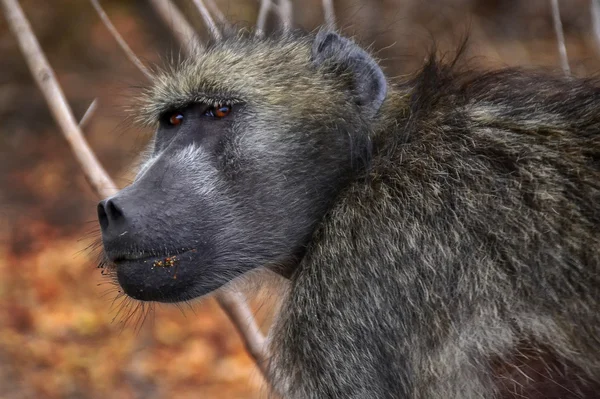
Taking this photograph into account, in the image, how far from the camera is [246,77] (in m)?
3.59

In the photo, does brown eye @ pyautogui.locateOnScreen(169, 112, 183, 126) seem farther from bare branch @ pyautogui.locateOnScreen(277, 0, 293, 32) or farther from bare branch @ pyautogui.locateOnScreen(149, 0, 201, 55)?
bare branch @ pyautogui.locateOnScreen(277, 0, 293, 32)

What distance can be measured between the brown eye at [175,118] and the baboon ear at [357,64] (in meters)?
0.63

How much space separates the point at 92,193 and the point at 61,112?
21.9 ft

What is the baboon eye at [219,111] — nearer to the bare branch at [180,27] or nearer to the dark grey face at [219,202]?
the dark grey face at [219,202]

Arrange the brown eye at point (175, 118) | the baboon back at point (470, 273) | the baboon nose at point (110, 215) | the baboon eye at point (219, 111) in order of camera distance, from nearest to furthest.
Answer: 1. the baboon back at point (470, 273)
2. the baboon nose at point (110, 215)
3. the baboon eye at point (219, 111)
4. the brown eye at point (175, 118)

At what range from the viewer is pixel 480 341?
9.59ft

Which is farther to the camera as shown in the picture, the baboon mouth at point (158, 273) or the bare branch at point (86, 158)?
the bare branch at point (86, 158)

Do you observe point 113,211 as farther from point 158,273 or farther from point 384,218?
point 384,218

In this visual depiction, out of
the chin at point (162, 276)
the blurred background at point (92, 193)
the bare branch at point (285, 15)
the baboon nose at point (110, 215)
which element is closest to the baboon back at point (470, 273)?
the chin at point (162, 276)

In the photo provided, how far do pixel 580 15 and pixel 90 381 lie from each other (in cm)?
751

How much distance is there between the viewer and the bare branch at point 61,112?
12.7 ft

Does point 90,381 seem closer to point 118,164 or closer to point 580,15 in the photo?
point 118,164

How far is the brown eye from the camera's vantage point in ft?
12.0

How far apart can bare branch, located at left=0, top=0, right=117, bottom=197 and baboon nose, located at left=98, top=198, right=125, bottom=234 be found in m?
0.73
